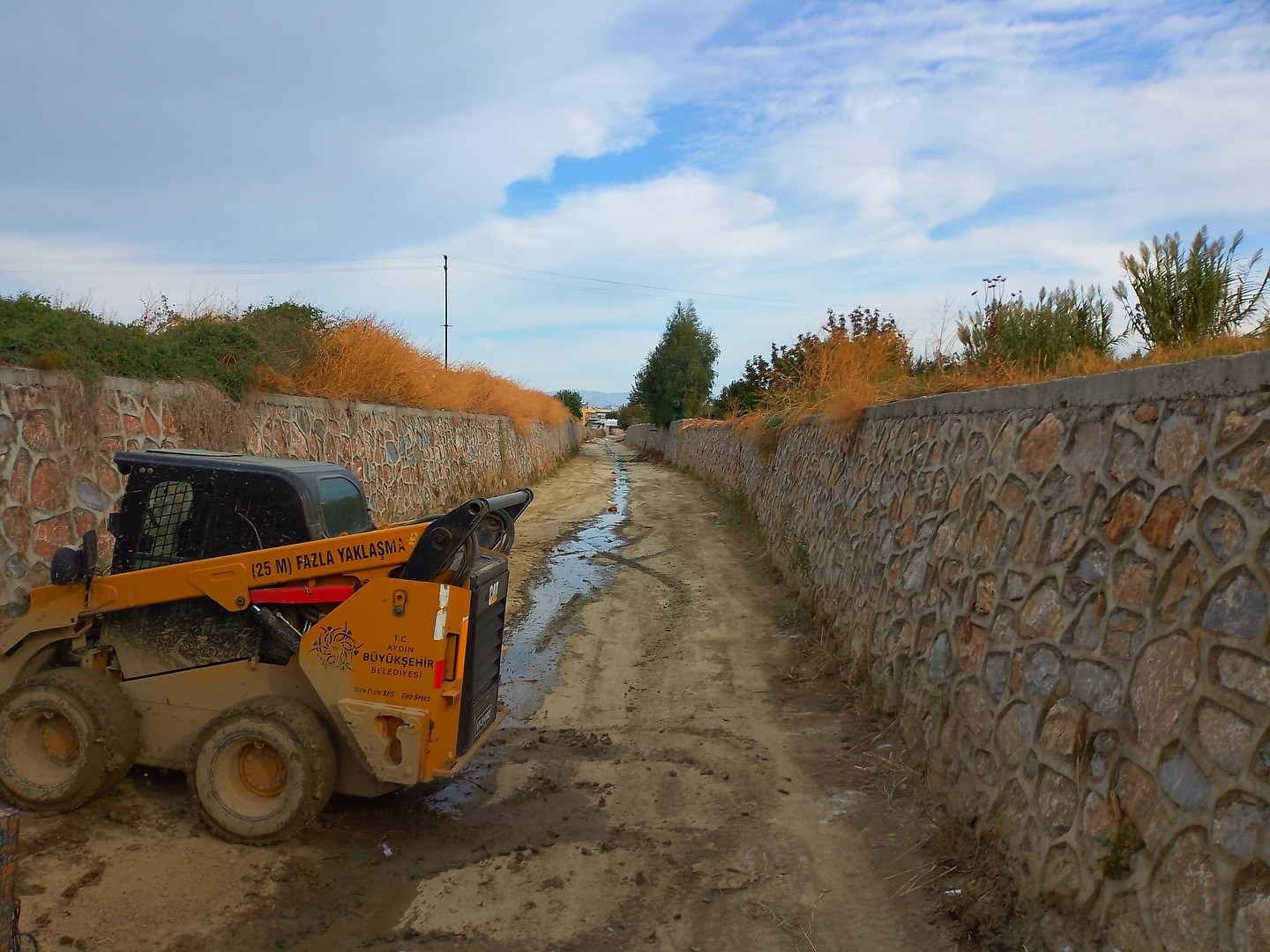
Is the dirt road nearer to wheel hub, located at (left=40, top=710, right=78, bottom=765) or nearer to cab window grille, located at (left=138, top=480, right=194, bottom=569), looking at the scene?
wheel hub, located at (left=40, top=710, right=78, bottom=765)

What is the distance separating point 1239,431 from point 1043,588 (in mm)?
1492

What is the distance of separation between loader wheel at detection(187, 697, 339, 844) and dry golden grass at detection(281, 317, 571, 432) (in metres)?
8.70

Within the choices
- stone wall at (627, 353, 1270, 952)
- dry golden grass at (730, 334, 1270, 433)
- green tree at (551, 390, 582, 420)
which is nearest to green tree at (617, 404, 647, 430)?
green tree at (551, 390, 582, 420)

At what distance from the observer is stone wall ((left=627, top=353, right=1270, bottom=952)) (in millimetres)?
3107

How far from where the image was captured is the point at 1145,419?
4.11m

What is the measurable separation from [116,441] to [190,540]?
4.90m

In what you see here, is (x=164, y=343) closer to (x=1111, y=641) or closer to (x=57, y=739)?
(x=57, y=739)

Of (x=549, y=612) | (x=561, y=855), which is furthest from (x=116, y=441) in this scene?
(x=561, y=855)

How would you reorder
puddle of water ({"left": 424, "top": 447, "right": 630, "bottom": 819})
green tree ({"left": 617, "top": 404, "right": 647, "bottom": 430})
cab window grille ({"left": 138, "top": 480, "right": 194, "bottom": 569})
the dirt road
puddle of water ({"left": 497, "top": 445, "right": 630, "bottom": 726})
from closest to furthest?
the dirt road, cab window grille ({"left": 138, "top": 480, "right": 194, "bottom": 569}), puddle of water ({"left": 424, "top": 447, "right": 630, "bottom": 819}), puddle of water ({"left": 497, "top": 445, "right": 630, "bottom": 726}), green tree ({"left": 617, "top": 404, "right": 647, "bottom": 430})

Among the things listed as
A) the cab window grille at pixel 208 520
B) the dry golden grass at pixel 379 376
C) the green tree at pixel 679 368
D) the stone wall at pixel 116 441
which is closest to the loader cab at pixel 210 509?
the cab window grille at pixel 208 520

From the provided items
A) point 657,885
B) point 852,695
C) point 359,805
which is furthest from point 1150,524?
point 359,805

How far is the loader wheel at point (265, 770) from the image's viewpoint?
477 cm

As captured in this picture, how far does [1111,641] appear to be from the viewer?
3.94 m

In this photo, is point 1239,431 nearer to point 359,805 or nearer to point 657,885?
point 657,885
